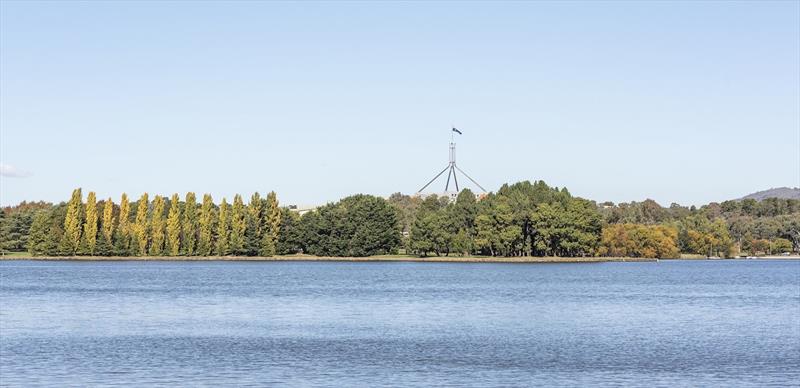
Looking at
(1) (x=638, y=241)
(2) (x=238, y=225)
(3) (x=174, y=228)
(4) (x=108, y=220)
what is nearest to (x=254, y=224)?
(2) (x=238, y=225)

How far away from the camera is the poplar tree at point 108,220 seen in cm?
15275

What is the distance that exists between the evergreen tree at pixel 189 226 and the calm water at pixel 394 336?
6874cm

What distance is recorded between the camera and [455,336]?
4669cm

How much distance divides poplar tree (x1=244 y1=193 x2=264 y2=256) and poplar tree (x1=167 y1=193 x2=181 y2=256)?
10194 mm

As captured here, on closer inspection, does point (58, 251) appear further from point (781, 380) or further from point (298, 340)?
point (781, 380)

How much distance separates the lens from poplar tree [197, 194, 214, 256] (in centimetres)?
15475

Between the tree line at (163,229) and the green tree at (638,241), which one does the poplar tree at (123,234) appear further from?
the green tree at (638,241)

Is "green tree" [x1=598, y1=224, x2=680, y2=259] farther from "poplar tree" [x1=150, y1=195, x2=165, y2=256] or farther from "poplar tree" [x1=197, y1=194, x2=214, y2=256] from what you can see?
"poplar tree" [x1=150, y1=195, x2=165, y2=256]

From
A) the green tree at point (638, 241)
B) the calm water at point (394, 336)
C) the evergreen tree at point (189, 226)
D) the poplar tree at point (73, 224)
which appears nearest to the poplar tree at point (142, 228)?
the evergreen tree at point (189, 226)

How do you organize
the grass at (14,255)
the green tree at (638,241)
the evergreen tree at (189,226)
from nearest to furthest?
the evergreen tree at (189,226) < the grass at (14,255) < the green tree at (638,241)

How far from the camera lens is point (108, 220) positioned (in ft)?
504

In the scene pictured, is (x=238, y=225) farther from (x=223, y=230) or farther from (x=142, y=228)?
(x=142, y=228)

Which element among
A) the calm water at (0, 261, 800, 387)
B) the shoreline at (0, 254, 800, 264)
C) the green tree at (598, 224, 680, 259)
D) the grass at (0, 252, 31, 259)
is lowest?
the calm water at (0, 261, 800, 387)

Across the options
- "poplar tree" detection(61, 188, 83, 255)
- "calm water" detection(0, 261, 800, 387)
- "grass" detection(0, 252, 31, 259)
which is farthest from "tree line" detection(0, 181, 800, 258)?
"calm water" detection(0, 261, 800, 387)
